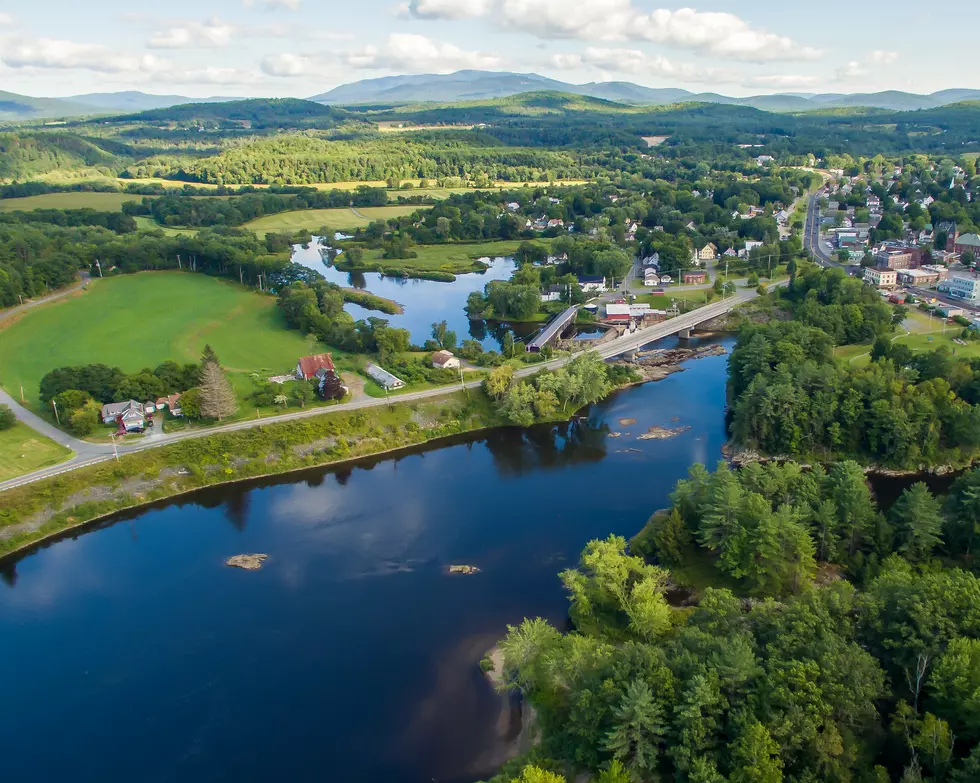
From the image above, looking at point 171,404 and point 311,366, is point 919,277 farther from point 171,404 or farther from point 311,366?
point 171,404

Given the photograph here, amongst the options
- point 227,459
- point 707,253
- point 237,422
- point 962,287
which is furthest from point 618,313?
point 227,459

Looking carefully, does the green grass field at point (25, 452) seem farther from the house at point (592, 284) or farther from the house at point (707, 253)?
the house at point (707, 253)

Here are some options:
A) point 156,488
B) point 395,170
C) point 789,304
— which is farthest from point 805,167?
point 156,488

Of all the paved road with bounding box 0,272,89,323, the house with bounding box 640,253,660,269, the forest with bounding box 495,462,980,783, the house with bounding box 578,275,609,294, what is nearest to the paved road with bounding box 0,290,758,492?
the house with bounding box 578,275,609,294

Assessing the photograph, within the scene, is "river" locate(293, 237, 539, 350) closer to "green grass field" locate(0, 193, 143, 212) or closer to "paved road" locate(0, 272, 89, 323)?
"paved road" locate(0, 272, 89, 323)

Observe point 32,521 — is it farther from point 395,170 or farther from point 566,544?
point 395,170

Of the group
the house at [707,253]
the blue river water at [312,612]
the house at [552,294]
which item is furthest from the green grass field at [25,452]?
the house at [707,253]
